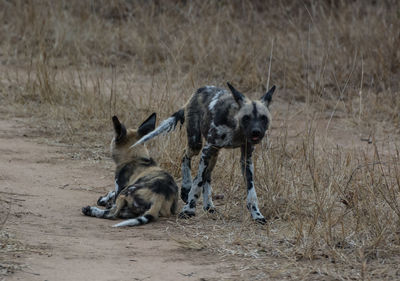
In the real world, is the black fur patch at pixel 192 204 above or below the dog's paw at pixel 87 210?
above

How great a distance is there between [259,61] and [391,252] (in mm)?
6166

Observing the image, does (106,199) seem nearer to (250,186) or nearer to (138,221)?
(138,221)

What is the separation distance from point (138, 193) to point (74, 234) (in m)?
0.60

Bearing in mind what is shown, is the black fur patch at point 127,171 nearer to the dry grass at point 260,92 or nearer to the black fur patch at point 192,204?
the black fur patch at point 192,204

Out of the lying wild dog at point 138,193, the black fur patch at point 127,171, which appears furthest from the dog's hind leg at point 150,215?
the black fur patch at point 127,171

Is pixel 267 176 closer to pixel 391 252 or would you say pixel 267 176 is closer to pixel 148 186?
pixel 148 186

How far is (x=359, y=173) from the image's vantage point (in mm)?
5816

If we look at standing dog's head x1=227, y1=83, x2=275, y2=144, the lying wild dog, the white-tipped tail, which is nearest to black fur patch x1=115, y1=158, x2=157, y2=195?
the lying wild dog

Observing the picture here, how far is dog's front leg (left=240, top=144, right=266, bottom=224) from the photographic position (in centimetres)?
505

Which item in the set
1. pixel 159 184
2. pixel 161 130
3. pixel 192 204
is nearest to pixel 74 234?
pixel 159 184

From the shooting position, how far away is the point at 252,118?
15.7ft

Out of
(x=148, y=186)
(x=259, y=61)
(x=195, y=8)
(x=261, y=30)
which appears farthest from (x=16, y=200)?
(x=195, y=8)

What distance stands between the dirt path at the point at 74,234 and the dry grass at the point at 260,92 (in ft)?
0.79

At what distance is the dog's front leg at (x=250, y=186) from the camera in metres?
5.05
